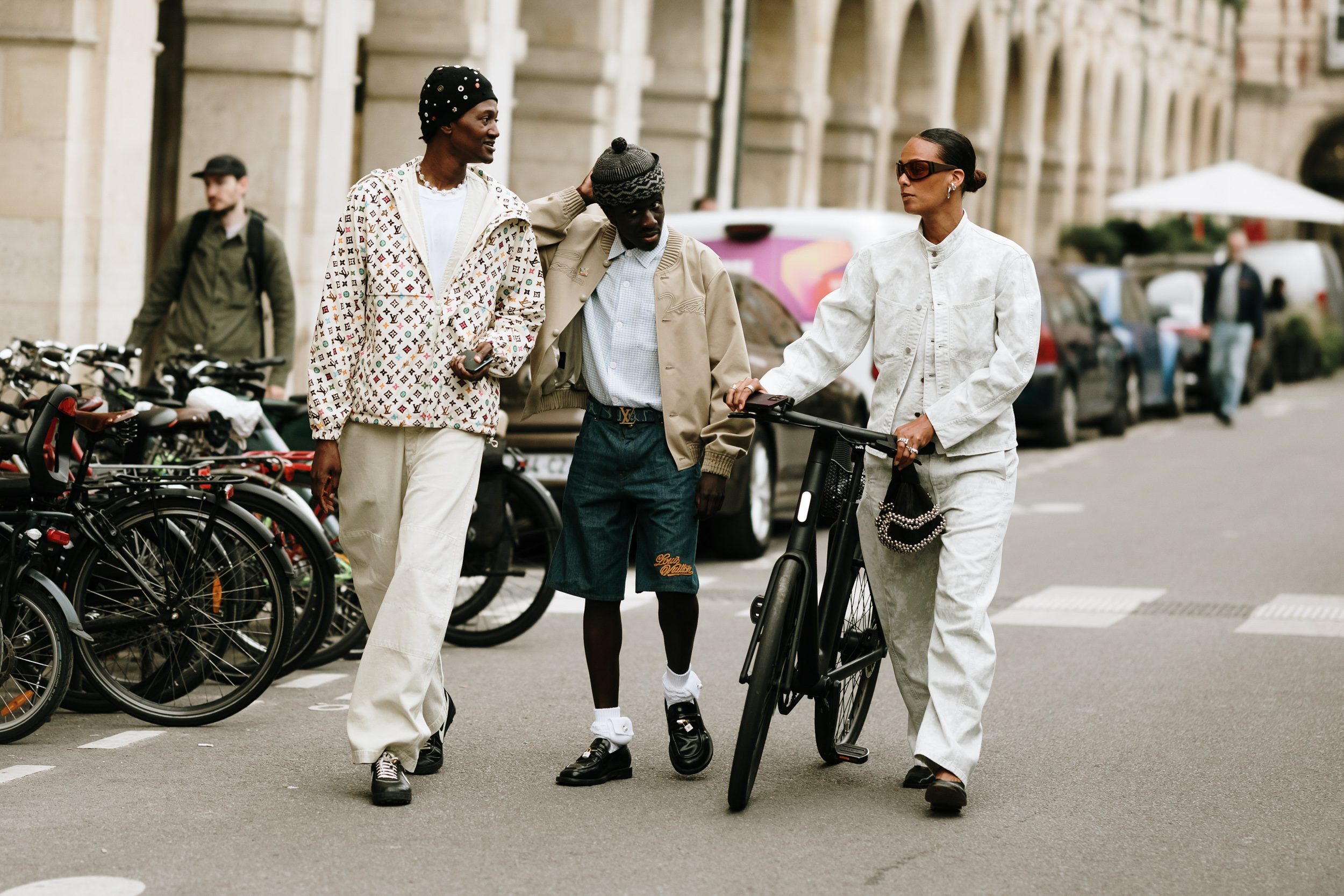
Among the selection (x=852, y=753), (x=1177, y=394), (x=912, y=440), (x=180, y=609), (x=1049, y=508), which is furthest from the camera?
(x=1177, y=394)

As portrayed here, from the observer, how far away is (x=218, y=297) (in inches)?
378

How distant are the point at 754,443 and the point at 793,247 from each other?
2.79 meters

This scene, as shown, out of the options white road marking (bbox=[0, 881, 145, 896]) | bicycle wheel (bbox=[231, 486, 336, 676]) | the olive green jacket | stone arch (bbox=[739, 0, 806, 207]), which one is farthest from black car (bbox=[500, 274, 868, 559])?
stone arch (bbox=[739, 0, 806, 207])

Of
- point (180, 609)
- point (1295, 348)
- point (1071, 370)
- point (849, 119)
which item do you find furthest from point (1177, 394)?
point (180, 609)

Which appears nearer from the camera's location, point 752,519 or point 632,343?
point 632,343

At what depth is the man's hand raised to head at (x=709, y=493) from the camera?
5820 mm

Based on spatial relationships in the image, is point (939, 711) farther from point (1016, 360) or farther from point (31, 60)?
point (31, 60)

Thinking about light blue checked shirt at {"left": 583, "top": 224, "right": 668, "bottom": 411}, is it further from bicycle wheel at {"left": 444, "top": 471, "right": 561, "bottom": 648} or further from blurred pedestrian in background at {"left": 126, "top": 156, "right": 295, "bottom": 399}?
blurred pedestrian in background at {"left": 126, "top": 156, "right": 295, "bottom": 399}

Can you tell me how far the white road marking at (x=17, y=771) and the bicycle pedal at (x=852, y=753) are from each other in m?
2.24

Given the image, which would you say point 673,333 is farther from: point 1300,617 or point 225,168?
point 1300,617

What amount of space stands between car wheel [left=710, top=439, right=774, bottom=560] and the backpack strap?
2.96 meters

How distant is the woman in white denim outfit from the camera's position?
5648 mm

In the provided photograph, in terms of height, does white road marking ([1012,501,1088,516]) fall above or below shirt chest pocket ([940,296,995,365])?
below

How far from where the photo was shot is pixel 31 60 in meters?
12.1
